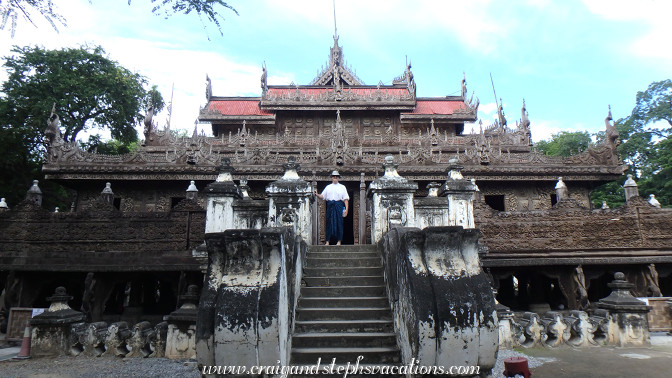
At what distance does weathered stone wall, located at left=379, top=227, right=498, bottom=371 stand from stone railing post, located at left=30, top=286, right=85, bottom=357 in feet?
20.7

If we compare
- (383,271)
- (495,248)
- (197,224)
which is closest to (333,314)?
(383,271)

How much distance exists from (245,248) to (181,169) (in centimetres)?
1214

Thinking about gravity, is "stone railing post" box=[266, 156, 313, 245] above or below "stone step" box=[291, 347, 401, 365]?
above

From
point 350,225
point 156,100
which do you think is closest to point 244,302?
point 350,225

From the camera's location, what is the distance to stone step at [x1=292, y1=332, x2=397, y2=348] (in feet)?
14.8

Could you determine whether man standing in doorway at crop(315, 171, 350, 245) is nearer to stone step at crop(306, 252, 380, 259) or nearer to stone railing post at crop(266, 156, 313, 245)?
stone railing post at crop(266, 156, 313, 245)

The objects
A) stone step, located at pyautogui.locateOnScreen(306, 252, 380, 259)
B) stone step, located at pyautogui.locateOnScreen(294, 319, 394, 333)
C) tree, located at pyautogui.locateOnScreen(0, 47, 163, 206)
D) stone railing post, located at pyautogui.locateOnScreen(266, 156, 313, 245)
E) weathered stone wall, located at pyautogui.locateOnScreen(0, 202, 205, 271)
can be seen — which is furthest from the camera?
tree, located at pyautogui.locateOnScreen(0, 47, 163, 206)

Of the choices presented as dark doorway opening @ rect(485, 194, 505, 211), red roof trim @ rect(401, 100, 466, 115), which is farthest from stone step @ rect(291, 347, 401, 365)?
red roof trim @ rect(401, 100, 466, 115)

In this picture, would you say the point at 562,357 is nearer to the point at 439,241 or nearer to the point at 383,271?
the point at 383,271

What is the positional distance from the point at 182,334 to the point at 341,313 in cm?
335

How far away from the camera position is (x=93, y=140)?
27.1 m

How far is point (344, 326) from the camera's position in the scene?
4.73 meters

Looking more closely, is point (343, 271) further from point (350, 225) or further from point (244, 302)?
point (350, 225)

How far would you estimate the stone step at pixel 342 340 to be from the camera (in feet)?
14.8
